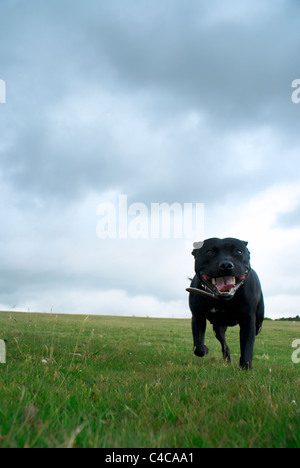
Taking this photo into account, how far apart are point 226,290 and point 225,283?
0.42ft

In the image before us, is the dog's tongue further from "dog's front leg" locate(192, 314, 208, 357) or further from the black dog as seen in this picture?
"dog's front leg" locate(192, 314, 208, 357)

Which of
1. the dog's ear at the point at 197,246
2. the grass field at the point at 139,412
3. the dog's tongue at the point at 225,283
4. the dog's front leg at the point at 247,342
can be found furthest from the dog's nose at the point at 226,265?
the grass field at the point at 139,412

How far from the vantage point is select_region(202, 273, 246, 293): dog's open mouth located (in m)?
6.36

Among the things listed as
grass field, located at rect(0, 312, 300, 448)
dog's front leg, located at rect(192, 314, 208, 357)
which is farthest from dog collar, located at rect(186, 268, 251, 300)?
grass field, located at rect(0, 312, 300, 448)

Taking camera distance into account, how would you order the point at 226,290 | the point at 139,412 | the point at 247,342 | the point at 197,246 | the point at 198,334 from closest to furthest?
the point at 139,412
the point at 226,290
the point at 247,342
the point at 197,246
the point at 198,334

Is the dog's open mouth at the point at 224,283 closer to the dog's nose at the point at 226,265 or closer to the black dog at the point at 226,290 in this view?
the black dog at the point at 226,290

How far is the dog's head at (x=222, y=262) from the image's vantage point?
20.8 ft

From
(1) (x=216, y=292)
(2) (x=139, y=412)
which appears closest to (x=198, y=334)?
(1) (x=216, y=292)

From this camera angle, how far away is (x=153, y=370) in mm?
6133

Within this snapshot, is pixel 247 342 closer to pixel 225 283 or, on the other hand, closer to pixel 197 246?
pixel 225 283

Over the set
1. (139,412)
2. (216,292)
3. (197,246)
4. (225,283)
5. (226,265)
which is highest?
(197,246)

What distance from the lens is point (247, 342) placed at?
652cm
